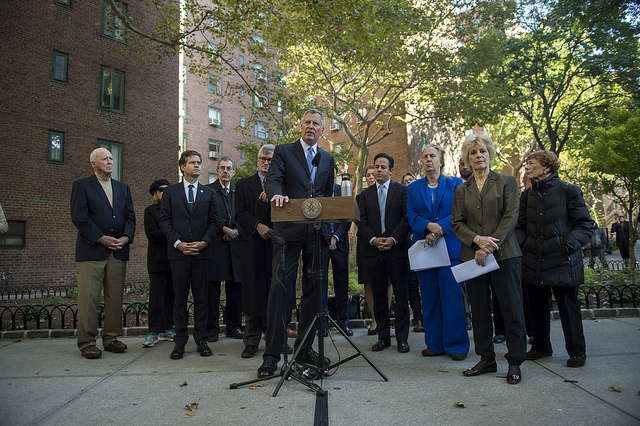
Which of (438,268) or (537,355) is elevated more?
(438,268)

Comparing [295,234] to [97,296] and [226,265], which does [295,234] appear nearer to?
[226,265]

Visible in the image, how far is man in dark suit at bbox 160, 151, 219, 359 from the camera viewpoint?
5535 mm

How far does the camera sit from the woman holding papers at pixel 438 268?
5.18 m

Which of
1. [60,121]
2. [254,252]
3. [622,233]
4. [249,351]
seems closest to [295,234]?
[254,252]

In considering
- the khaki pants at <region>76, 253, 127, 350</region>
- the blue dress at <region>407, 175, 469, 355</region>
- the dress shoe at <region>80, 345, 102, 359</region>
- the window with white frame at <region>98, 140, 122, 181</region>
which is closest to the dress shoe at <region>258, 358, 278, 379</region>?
the blue dress at <region>407, 175, 469, 355</region>

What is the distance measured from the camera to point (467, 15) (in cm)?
1839

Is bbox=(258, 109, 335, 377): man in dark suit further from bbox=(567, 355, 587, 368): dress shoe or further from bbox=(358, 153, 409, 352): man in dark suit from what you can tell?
bbox=(567, 355, 587, 368): dress shoe

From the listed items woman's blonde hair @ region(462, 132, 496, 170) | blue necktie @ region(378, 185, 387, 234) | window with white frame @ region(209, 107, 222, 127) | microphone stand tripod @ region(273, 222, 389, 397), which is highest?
window with white frame @ region(209, 107, 222, 127)

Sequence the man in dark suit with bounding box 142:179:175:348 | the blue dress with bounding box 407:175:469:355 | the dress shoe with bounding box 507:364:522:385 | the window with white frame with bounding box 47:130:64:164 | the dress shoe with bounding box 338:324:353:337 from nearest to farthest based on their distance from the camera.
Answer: the dress shoe with bounding box 507:364:522:385 → the blue dress with bounding box 407:175:469:355 → the man in dark suit with bounding box 142:179:175:348 → the dress shoe with bounding box 338:324:353:337 → the window with white frame with bounding box 47:130:64:164

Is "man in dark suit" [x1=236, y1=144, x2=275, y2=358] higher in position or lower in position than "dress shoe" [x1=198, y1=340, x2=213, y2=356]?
higher

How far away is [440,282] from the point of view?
544 cm

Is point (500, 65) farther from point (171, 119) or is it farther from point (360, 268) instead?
point (360, 268)

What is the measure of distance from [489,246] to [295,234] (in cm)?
193

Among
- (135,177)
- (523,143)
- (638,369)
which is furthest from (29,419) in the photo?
(523,143)
